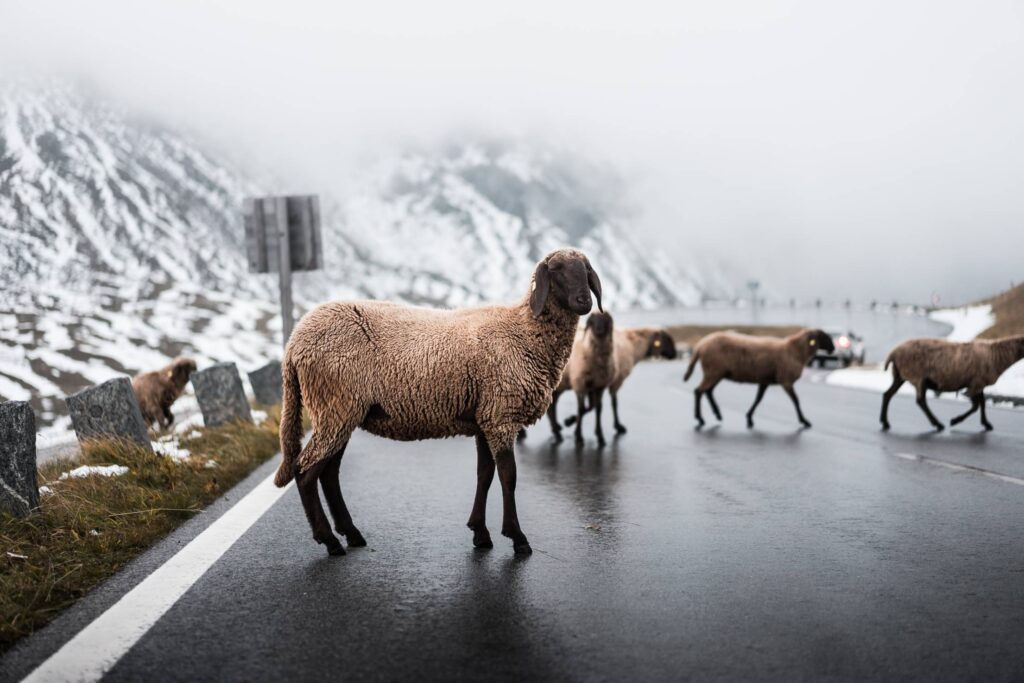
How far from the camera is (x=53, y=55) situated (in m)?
15.3

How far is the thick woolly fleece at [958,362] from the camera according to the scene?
1269 cm

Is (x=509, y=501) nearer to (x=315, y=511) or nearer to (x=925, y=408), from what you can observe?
(x=315, y=511)

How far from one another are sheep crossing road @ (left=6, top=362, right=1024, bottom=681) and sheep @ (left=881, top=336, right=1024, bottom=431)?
4.79 m

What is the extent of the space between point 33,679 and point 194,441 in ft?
24.1

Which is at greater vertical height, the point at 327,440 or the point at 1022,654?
the point at 327,440

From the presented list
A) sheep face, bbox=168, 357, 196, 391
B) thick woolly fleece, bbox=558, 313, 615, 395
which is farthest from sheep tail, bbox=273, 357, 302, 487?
sheep face, bbox=168, 357, 196, 391

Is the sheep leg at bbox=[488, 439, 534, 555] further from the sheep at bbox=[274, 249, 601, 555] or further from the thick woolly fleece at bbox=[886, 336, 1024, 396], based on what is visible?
the thick woolly fleece at bbox=[886, 336, 1024, 396]

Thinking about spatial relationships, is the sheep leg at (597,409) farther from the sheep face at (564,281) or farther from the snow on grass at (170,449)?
the sheep face at (564,281)

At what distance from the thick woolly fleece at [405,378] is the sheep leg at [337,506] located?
8.0 inches

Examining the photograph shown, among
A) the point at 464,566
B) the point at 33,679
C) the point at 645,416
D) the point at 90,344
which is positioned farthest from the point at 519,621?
the point at 645,416

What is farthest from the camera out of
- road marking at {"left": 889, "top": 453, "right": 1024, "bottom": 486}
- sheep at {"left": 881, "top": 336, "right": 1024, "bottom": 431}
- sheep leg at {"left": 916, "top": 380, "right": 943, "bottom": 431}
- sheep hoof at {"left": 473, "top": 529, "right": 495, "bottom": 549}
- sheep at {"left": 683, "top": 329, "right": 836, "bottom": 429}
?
sheep at {"left": 683, "top": 329, "right": 836, "bottom": 429}

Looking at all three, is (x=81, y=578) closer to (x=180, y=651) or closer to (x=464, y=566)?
(x=180, y=651)

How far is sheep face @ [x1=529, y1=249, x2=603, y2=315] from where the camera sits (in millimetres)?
5293

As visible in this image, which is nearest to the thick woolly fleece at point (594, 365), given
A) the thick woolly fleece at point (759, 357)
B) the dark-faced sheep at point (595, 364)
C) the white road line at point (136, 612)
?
the dark-faced sheep at point (595, 364)
